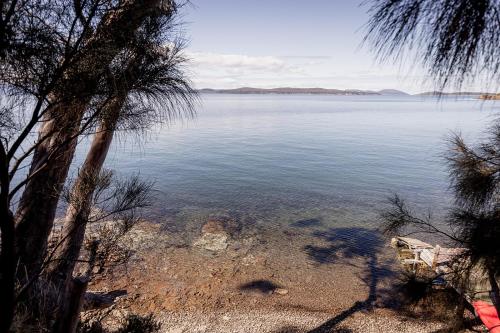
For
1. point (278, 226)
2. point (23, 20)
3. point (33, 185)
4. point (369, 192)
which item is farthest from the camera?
point (369, 192)

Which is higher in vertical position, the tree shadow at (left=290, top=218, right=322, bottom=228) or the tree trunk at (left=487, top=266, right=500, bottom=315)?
the tree trunk at (left=487, top=266, right=500, bottom=315)

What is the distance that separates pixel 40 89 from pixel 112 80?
77cm

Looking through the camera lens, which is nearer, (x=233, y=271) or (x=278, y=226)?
(x=233, y=271)

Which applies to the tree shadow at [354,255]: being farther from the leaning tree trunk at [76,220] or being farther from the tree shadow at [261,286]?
the leaning tree trunk at [76,220]

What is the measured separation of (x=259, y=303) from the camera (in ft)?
33.6

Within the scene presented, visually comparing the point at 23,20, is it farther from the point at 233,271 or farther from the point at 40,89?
the point at 233,271

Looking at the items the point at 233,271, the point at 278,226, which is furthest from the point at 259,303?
the point at 278,226

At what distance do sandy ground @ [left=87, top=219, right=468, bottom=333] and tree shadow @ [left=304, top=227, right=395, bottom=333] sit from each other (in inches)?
1.6

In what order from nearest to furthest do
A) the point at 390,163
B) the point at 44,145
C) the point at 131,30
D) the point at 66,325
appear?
the point at 131,30 < the point at 66,325 < the point at 44,145 < the point at 390,163

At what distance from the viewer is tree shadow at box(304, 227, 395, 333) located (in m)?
10.1

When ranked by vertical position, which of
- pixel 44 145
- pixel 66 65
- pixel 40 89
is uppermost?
pixel 66 65

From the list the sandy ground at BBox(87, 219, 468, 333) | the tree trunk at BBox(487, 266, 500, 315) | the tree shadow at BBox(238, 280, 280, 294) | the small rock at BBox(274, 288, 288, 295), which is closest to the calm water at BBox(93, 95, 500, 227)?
the sandy ground at BBox(87, 219, 468, 333)

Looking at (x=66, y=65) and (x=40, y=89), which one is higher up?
(x=66, y=65)

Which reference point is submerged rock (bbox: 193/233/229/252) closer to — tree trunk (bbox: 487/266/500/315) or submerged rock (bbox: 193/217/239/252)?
submerged rock (bbox: 193/217/239/252)
